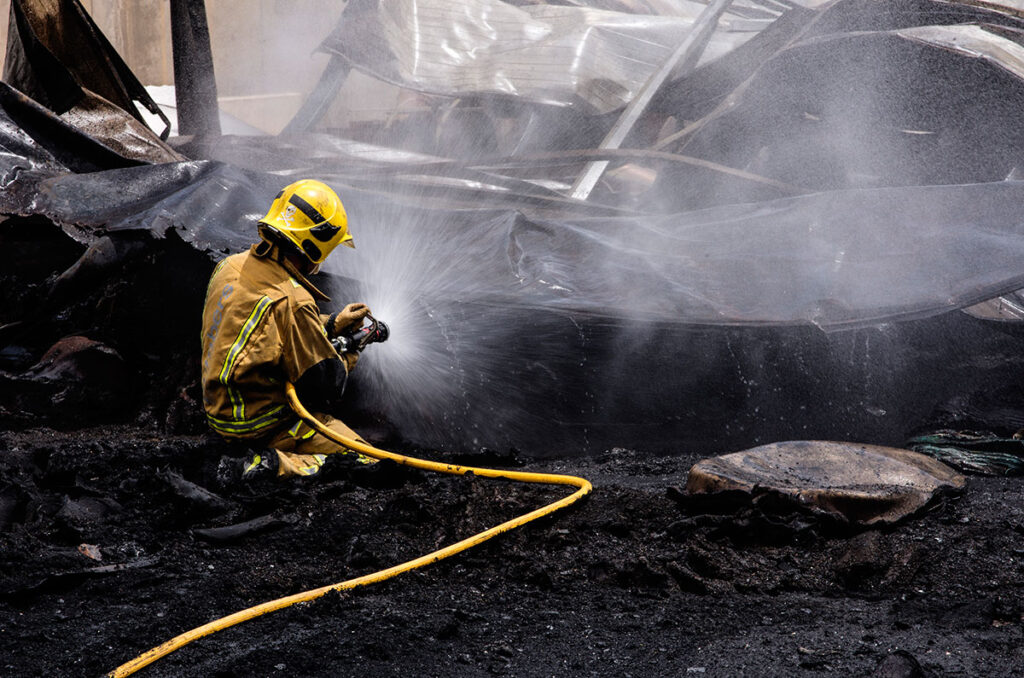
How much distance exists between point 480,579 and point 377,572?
0.33 meters

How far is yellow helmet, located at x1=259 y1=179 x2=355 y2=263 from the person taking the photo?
3389mm

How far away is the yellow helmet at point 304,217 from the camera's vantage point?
11.1 feet

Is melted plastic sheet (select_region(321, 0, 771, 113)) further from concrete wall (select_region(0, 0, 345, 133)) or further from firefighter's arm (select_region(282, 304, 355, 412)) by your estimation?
concrete wall (select_region(0, 0, 345, 133))

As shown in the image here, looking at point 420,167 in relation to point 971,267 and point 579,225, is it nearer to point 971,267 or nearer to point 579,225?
point 579,225

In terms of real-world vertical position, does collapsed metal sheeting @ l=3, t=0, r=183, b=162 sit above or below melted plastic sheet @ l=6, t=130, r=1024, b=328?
above

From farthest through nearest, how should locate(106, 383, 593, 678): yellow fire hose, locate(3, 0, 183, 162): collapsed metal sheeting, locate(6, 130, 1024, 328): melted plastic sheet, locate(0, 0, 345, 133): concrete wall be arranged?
locate(0, 0, 345, 133): concrete wall, locate(3, 0, 183, 162): collapsed metal sheeting, locate(6, 130, 1024, 328): melted plastic sheet, locate(106, 383, 593, 678): yellow fire hose

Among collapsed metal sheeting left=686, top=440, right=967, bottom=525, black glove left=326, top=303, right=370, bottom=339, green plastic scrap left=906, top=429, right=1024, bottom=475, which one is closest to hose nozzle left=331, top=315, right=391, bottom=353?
black glove left=326, top=303, right=370, bottom=339

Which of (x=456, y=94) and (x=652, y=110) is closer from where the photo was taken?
(x=652, y=110)

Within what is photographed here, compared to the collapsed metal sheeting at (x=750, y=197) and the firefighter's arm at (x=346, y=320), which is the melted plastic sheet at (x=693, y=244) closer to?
the collapsed metal sheeting at (x=750, y=197)

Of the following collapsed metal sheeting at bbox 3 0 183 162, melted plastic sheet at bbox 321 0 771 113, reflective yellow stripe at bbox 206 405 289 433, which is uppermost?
melted plastic sheet at bbox 321 0 771 113

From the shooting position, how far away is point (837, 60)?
561 centimetres

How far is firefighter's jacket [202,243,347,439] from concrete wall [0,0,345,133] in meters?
8.98

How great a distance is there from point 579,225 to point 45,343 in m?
2.71

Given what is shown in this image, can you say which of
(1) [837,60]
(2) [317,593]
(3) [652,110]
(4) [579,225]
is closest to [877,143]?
(1) [837,60]
